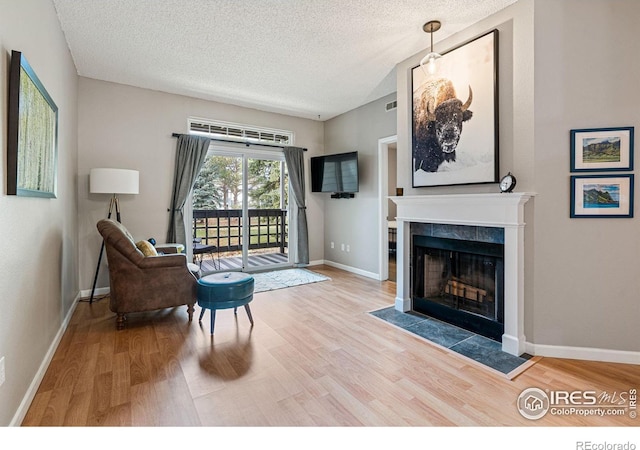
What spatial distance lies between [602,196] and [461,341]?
1582 mm

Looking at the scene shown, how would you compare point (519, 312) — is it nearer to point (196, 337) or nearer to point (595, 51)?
point (595, 51)

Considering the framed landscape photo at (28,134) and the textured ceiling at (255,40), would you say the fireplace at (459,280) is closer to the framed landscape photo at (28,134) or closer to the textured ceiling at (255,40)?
the textured ceiling at (255,40)

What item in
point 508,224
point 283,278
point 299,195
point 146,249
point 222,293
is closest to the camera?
point 508,224

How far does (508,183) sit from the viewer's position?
8.07 ft

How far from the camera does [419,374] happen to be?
2.13 m

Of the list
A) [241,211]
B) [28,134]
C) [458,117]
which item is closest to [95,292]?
[241,211]

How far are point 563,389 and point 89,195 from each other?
5.30 m

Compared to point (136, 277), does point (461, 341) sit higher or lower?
lower

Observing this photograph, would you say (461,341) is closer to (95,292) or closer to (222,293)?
(222,293)

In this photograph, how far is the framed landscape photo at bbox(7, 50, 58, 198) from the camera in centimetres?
157

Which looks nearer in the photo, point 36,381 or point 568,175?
point 36,381

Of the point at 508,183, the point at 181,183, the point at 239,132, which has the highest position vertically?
the point at 239,132

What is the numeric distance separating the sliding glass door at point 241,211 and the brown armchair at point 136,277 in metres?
1.77

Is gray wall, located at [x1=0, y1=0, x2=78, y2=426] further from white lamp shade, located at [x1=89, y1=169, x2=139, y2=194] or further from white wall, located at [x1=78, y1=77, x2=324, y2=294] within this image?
white wall, located at [x1=78, y1=77, x2=324, y2=294]
